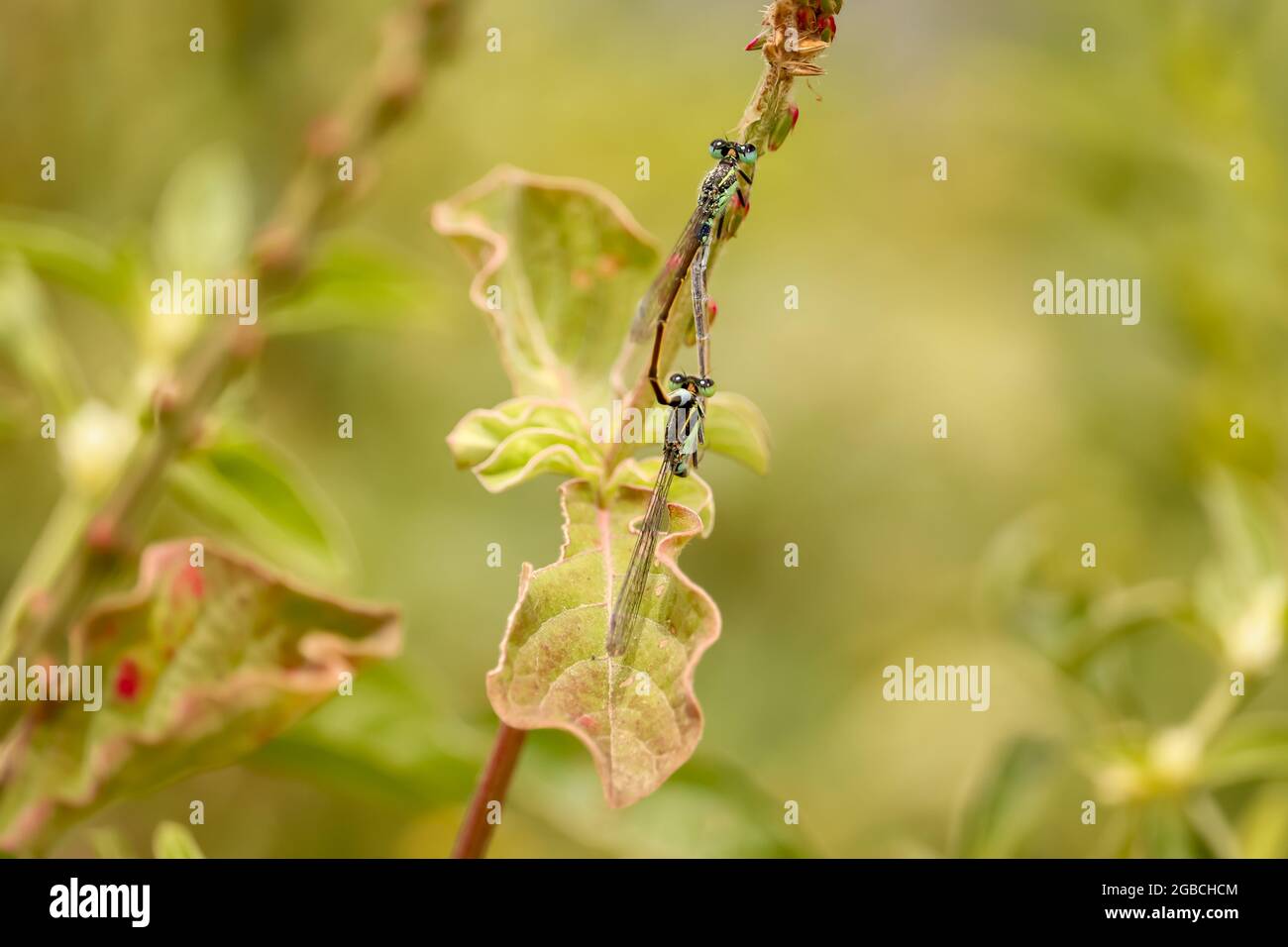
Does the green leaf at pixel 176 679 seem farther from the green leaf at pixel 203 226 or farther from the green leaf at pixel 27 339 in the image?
the green leaf at pixel 203 226

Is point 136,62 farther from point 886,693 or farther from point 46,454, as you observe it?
point 886,693

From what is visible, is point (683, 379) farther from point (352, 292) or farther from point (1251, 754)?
point (1251, 754)

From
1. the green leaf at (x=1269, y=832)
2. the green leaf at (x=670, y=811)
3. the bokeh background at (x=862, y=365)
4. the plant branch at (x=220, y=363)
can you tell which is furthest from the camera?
the bokeh background at (x=862, y=365)

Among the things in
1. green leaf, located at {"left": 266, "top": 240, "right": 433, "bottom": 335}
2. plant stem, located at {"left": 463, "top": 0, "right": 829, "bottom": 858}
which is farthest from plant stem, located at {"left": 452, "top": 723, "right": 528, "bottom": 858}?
green leaf, located at {"left": 266, "top": 240, "right": 433, "bottom": 335}

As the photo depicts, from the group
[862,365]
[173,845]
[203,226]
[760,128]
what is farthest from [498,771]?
[862,365]

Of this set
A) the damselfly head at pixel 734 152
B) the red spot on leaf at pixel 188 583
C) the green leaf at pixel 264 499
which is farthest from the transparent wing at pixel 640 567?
the green leaf at pixel 264 499

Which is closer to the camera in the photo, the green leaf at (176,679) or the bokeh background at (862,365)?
the green leaf at (176,679)

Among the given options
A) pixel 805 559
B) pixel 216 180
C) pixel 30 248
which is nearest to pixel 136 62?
pixel 216 180
